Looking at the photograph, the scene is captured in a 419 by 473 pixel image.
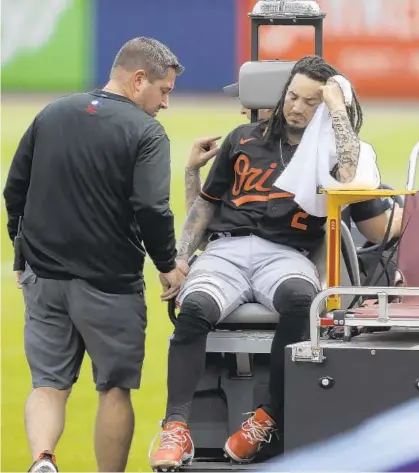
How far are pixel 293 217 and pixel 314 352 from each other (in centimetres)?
89

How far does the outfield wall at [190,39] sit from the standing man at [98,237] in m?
8.45

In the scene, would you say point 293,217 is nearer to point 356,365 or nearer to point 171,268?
point 171,268

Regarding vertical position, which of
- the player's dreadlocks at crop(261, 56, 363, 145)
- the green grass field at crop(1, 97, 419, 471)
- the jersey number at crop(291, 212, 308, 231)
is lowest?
the green grass field at crop(1, 97, 419, 471)

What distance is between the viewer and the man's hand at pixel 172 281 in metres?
5.20

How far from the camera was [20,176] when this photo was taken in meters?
5.25

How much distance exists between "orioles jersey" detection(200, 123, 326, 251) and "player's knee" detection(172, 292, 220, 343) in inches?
16.4

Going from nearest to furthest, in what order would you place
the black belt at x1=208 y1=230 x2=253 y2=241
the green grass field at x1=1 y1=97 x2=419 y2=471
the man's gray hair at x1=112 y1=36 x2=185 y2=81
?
the man's gray hair at x1=112 y1=36 x2=185 y2=81, the black belt at x1=208 y1=230 x2=253 y2=241, the green grass field at x1=1 y1=97 x2=419 y2=471

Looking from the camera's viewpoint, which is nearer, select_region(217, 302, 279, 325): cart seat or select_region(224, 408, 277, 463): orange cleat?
select_region(224, 408, 277, 463): orange cleat

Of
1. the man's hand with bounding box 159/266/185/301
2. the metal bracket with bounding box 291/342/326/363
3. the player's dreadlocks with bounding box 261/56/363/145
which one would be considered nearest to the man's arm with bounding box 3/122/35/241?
the man's hand with bounding box 159/266/185/301

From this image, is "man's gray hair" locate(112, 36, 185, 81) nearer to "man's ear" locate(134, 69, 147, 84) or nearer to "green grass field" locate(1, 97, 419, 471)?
"man's ear" locate(134, 69, 147, 84)

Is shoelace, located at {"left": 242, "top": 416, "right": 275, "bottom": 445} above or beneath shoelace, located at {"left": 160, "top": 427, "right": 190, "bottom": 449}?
beneath

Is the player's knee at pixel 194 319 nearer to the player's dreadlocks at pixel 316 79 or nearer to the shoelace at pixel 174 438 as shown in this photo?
the shoelace at pixel 174 438

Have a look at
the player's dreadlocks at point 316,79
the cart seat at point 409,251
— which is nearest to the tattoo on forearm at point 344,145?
the player's dreadlocks at point 316,79

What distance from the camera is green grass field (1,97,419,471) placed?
691 cm
